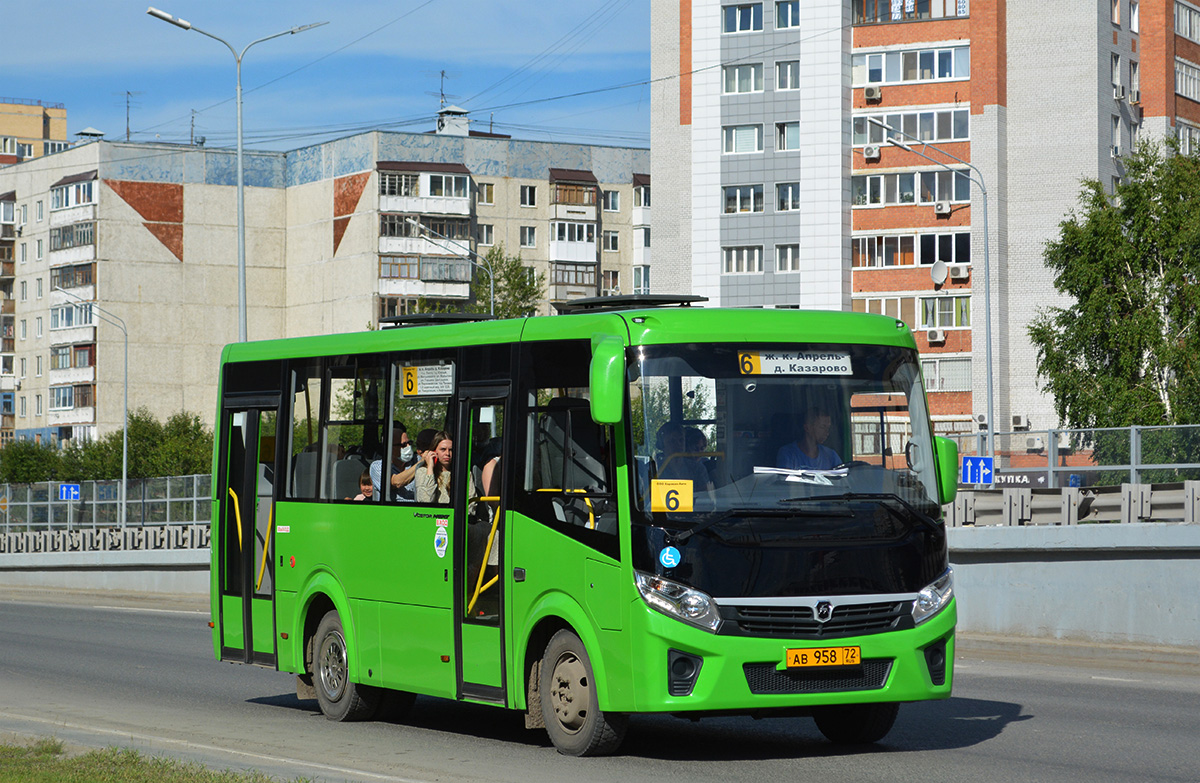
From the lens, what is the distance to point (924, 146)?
71.2m

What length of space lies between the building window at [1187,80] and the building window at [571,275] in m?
40.1

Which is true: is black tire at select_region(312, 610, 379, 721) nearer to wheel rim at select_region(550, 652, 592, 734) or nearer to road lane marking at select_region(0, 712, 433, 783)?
road lane marking at select_region(0, 712, 433, 783)

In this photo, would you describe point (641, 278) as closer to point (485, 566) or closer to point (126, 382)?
point (126, 382)

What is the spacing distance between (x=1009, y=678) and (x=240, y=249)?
75.5 ft

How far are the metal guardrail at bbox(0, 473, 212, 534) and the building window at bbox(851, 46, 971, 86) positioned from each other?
37.3m

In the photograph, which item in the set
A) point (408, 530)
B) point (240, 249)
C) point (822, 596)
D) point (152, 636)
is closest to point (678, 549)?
point (822, 596)

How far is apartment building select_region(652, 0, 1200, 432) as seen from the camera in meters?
71.2

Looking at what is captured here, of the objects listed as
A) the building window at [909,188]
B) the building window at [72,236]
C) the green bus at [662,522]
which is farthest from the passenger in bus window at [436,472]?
the building window at [72,236]

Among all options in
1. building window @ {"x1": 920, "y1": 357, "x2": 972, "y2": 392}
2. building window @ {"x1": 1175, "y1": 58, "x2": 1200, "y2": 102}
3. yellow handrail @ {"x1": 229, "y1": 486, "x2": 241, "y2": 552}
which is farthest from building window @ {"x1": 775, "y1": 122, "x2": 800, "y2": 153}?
yellow handrail @ {"x1": 229, "y1": 486, "x2": 241, "y2": 552}

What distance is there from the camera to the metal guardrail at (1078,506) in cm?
2134

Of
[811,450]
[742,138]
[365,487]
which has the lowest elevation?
[365,487]

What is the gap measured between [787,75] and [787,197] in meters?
5.06

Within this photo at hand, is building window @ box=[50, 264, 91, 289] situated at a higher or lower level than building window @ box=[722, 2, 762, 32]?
lower

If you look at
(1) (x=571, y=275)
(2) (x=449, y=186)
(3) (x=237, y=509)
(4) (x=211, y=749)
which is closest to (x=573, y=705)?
(4) (x=211, y=749)
